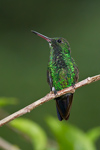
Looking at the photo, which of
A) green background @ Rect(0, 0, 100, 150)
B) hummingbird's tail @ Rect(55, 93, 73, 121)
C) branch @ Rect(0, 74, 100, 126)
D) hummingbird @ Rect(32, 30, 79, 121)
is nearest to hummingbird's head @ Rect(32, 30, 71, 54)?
hummingbird @ Rect(32, 30, 79, 121)

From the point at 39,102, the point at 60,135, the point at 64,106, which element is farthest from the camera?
the point at 64,106

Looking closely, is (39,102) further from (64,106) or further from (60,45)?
(60,45)

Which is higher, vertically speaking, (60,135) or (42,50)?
(42,50)

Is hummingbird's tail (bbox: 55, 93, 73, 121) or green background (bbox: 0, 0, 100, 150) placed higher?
green background (bbox: 0, 0, 100, 150)

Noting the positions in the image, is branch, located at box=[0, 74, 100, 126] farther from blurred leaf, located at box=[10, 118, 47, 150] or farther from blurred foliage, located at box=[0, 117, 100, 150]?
blurred leaf, located at box=[10, 118, 47, 150]

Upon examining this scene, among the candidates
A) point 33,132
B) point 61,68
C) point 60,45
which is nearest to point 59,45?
point 60,45

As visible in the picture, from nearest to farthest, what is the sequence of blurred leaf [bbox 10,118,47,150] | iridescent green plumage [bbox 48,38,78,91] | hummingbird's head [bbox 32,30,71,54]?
blurred leaf [bbox 10,118,47,150], iridescent green plumage [bbox 48,38,78,91], hummingbird's head [bbox 32,30,71,54]

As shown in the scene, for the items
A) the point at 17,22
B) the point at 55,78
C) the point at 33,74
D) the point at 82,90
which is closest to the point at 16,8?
the point at 17,22
